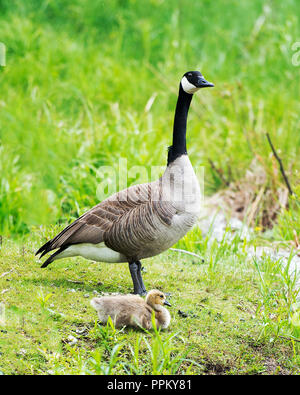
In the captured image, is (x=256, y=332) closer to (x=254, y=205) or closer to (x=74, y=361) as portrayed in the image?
(x=74, y=361)

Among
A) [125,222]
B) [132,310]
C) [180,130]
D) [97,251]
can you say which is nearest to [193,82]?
[180,130]

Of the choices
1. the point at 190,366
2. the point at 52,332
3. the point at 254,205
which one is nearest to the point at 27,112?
the point at 254,205

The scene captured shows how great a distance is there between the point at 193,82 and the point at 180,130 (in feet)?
1.64

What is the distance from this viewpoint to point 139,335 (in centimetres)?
456

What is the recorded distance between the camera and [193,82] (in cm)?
499

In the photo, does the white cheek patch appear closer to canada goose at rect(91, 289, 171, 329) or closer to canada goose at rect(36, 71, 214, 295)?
canada goose at rect(36, 71, 214, 295)

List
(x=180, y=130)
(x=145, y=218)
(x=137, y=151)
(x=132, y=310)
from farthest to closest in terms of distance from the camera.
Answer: (x=137, y=151)
(x=180, y=130)
(x=145, y=218)
(x=132, y=310)

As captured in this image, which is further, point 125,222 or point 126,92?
point 126,92

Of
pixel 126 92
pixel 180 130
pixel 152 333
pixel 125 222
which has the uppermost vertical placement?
pixel 126 92

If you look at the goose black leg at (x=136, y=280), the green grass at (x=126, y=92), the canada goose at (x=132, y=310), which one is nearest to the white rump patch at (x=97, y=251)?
the goose black leg at (x=136, y=280)

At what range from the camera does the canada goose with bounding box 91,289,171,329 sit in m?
4.53

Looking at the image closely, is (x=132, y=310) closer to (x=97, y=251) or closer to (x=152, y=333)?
(x=152, y=333)

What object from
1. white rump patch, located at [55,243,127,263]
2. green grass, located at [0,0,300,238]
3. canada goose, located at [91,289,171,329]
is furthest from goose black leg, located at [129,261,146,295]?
green grass, located at [0,0,300,238]

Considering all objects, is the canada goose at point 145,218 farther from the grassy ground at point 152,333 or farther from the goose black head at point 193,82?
the grassy ground at point 152,333
